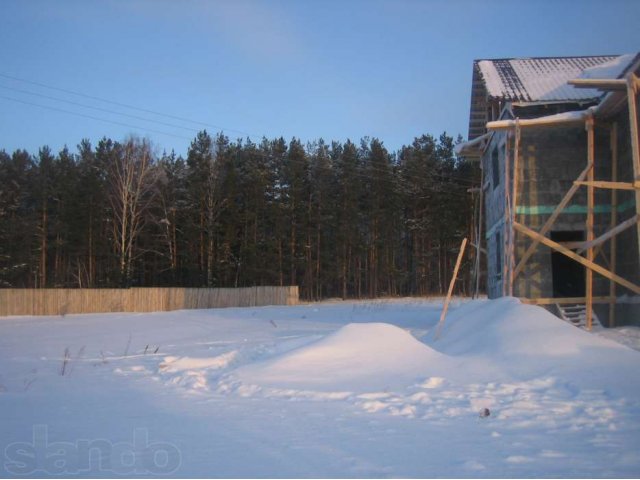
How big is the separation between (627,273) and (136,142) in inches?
1234

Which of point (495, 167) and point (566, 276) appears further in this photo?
point (566, 276)

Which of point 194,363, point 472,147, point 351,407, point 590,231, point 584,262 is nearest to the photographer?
point 351,407

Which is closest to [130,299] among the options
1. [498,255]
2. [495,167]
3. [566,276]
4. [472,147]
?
[472,147]

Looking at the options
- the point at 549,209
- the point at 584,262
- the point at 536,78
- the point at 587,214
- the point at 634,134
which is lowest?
the point at 584,262

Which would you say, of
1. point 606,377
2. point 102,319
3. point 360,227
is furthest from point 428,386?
point 360,227

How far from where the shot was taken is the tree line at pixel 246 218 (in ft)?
133

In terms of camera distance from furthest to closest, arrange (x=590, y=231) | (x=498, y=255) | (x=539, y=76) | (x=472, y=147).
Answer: (x=472, y=147)
(x=498, y=255)
(x=539, y=76)
(x=590, y=231)

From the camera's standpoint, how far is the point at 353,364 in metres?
9.09

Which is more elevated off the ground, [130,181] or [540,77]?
[540,77]

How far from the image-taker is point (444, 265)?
45844 mm

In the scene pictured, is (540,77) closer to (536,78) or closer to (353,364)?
(536,78)

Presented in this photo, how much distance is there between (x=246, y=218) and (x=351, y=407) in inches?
1394

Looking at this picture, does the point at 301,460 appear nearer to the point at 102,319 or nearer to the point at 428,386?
the point at 428,386

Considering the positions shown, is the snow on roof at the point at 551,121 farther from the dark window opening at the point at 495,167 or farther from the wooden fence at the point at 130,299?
the wooden fence at the point at 130,299
